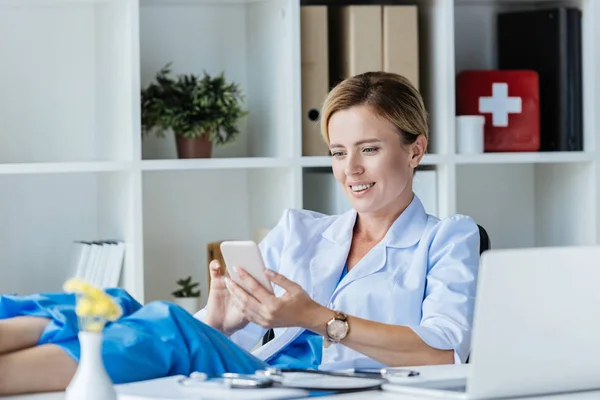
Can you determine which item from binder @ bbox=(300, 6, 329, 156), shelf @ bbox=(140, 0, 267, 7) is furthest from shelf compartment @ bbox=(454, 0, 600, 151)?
shelf @ bbox=(140, 0, 267, 7)

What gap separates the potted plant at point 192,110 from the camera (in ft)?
10.0

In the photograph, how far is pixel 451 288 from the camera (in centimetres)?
216

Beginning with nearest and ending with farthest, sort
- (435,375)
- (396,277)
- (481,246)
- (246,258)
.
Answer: (435,375) < (246,258) < (396,277) < (481,246)

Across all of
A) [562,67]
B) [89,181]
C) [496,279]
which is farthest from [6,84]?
[496,279]

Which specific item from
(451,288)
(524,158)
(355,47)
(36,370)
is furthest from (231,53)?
(36,370)

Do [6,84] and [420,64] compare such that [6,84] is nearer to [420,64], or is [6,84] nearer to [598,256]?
[420,64]

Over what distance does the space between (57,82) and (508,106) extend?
4.53 feet

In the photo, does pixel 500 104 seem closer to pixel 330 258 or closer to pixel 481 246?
pixel 481 246

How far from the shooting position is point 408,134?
2.36m

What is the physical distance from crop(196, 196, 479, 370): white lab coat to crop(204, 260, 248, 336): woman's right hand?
2.3 inches

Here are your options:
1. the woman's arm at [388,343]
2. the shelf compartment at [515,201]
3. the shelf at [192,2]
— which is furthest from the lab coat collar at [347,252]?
the shelf compartment at [515,201]

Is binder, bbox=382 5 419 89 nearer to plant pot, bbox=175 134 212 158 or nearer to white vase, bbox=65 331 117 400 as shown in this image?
plant pot, bbox=175 134 212 158

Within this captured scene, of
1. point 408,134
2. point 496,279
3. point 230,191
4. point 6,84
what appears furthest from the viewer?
point 230,191

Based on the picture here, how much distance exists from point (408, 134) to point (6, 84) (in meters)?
1.40
